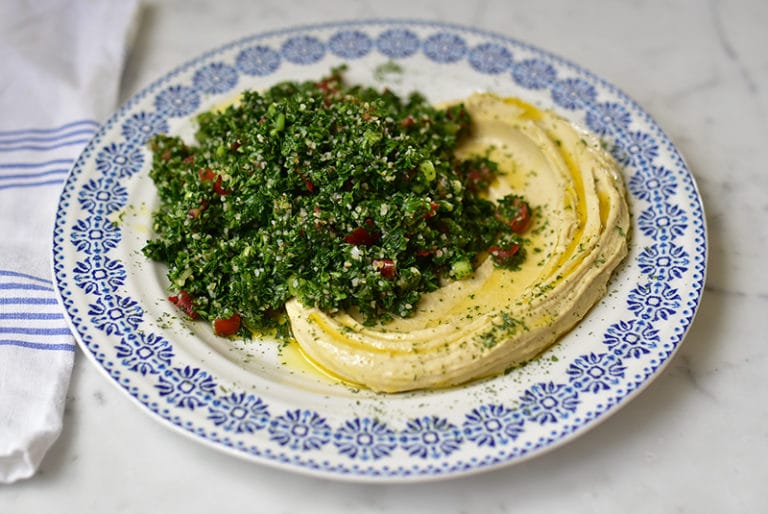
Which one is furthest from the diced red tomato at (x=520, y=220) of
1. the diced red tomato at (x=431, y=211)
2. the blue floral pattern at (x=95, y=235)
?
the blue floral pattern at (x=95, y=235)

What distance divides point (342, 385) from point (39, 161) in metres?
3.21

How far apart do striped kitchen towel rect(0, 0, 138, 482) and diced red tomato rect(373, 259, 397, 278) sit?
192 cm

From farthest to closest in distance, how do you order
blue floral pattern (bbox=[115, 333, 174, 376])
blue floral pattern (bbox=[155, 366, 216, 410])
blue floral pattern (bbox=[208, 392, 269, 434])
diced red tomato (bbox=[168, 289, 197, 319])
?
diced red tomato (bbox=[168, 289, 197, 319]), blue floral pattern (bbox=[115, 333, 174, 376]), blue floral pattern (bbox=[155, 366, 216, 410]), blue floral pattern (bbox=[208, 392, 269, 434])

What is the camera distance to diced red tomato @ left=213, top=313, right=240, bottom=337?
16.4ft

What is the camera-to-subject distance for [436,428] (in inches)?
169

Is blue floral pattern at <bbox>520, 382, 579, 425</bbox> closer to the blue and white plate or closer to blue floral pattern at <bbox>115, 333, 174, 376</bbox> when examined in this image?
the blue and white plate

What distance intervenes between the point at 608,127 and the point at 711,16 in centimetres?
255

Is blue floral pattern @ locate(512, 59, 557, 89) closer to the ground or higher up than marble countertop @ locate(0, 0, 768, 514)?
higher up

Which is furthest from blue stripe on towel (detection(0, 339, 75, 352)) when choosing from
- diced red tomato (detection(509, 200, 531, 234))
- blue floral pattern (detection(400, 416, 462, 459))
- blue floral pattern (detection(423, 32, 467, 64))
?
blue floral pattern (detection(423, 32, 467, 64))

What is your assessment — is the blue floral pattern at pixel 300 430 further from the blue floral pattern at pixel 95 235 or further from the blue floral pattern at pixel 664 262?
the blue floral pattern at pixel 664 262

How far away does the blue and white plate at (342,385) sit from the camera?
13.8ft

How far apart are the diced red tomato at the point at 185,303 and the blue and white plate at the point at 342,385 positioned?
71 mm

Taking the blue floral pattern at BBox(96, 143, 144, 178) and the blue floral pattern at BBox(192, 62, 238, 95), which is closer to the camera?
the blue floral pattern at BBox(96, 143, 144, 178)

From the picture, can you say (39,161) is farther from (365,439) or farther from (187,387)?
(365,439)
